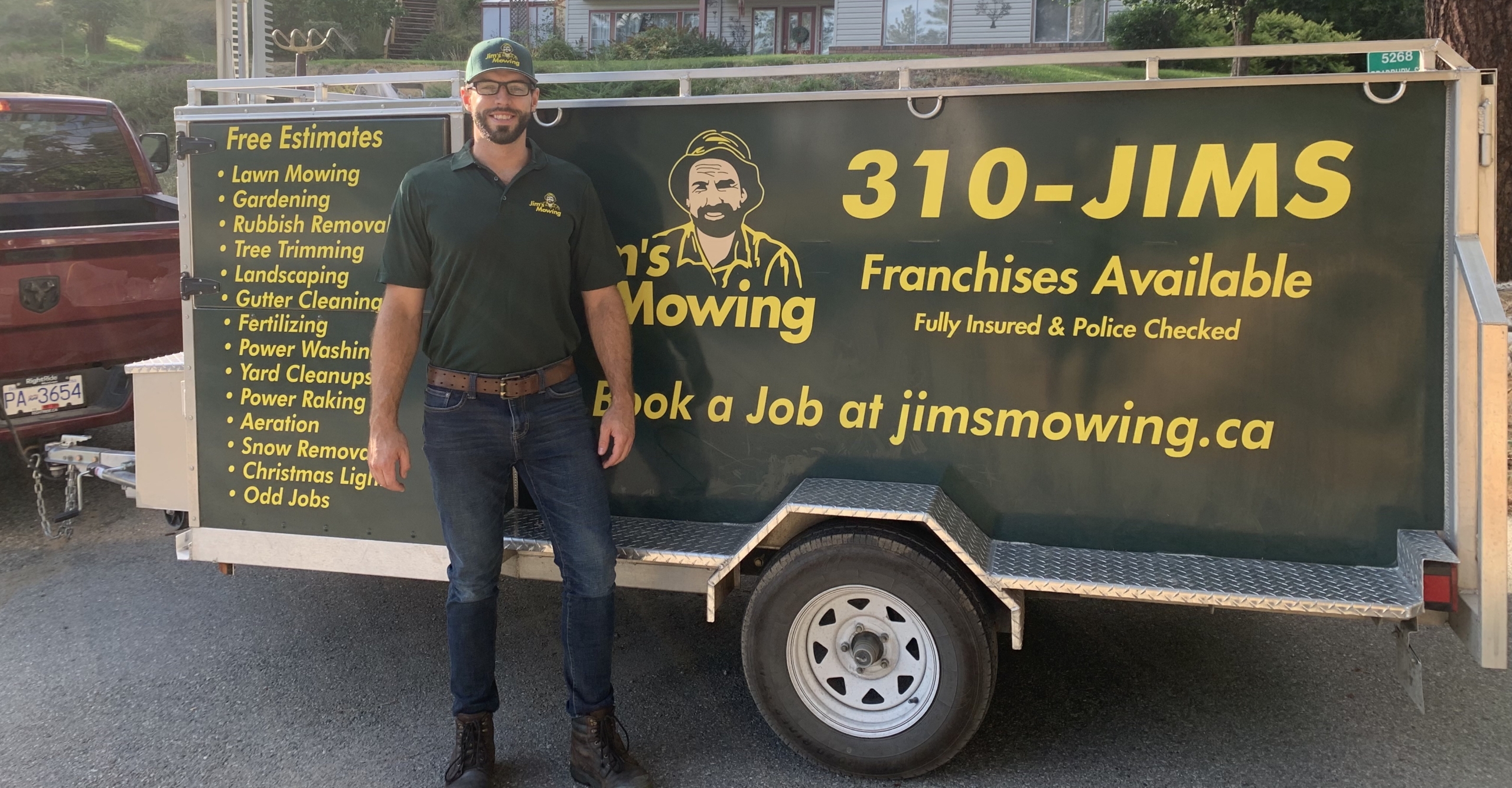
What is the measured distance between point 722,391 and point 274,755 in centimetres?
201

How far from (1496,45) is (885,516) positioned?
6.45 meters

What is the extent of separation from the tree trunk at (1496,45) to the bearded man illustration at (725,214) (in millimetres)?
5750

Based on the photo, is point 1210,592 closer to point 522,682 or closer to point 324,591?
point 522,682

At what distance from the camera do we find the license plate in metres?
5.59

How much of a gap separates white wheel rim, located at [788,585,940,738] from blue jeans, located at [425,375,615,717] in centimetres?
66

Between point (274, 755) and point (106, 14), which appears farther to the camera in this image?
point (106, 14)

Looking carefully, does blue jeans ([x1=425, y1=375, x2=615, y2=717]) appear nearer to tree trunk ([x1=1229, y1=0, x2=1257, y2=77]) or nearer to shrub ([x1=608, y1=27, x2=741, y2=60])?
tree trunk ([x1=1229, y1=0, x2=1257, y2=77])

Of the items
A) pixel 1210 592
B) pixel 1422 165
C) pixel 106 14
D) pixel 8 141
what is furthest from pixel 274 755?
pixel 106 14

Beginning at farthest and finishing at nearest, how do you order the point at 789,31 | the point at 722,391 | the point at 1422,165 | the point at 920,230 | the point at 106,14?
the point at 106,14, the point at 789,31, the point at 722,391, the point at 920,230, the point at 1422,165

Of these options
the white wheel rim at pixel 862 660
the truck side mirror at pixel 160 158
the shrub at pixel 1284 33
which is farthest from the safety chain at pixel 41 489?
the shrub at pixel 1284 33

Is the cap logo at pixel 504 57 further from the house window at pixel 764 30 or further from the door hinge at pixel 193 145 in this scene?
the house window at pixel 764 30

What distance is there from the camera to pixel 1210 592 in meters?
3.13

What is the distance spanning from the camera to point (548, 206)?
3.35 metres

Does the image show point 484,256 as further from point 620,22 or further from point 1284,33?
point 620,22
